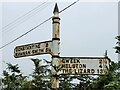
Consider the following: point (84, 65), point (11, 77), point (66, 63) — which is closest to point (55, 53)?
point (66, 63)

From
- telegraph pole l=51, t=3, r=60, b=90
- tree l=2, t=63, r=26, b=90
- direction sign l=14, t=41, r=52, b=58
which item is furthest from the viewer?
tree l=2, t=63, r=26, b=90

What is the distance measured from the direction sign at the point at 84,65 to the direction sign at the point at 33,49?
449 mm

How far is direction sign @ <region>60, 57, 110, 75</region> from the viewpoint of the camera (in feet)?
23.5

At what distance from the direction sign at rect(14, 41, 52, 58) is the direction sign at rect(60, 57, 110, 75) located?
0.45m

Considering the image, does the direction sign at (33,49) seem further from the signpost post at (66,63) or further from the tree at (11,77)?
the tree at (11,77)

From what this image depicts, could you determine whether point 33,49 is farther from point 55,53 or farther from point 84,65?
point 84,65

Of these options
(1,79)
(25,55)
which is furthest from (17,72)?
(25,55)

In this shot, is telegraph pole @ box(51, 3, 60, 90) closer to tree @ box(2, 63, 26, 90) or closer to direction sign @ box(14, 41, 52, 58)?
direction sign @ box(14, 41, 52, 58)

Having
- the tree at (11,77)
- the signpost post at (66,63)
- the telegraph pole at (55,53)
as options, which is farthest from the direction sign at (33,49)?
the tree at (11,77)

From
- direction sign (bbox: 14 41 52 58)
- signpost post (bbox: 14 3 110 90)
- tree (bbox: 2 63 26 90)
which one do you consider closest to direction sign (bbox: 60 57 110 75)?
signpost post (bbox: 14 3 110 90)

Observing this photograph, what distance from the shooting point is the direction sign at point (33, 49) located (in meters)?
7.47

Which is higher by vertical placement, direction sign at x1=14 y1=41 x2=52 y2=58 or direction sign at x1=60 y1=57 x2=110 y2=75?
direction sign at x1=14 y1=41 x2=52 y2=58

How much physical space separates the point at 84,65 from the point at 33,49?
1.28 meters

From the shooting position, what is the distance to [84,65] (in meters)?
7.23
